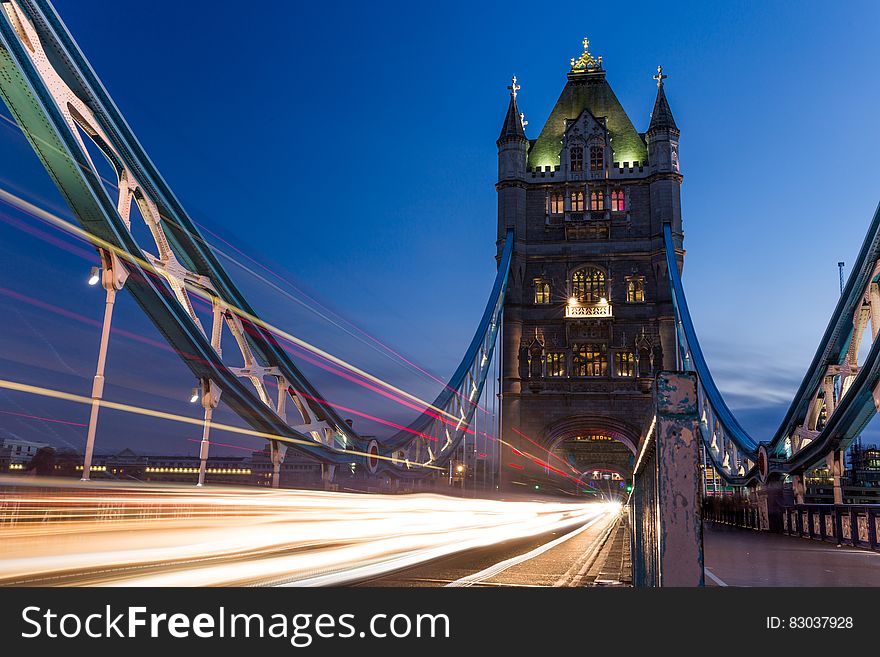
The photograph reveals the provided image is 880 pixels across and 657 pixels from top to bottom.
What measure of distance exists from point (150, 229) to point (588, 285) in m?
30.7

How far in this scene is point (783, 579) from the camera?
781 centimetres

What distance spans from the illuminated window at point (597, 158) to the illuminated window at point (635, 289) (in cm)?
739

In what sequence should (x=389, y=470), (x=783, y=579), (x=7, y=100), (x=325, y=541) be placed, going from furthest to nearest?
1. (x=389, y=470)
2. (x=7, y=100)
3. (x=325, y=541)
4. (x=783, y=579)

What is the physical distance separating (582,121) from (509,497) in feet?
80.5

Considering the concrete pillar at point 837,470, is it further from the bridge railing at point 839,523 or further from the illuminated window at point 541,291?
the illuminated window at point 541,291

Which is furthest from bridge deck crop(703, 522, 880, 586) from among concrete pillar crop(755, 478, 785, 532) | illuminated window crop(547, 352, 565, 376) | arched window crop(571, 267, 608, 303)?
arched window crop(571, 267, 608, 303)

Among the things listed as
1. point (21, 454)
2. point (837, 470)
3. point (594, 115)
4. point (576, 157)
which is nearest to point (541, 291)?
point (576, 157)

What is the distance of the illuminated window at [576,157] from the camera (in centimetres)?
4653

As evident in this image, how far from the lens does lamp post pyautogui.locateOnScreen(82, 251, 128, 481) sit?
10539 mm

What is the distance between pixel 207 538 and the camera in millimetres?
7926

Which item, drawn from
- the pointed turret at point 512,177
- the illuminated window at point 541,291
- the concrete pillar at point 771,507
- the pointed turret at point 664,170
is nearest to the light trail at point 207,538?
the concrete pillar at point 771,507

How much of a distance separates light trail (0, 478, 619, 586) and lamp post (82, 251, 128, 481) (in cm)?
64
